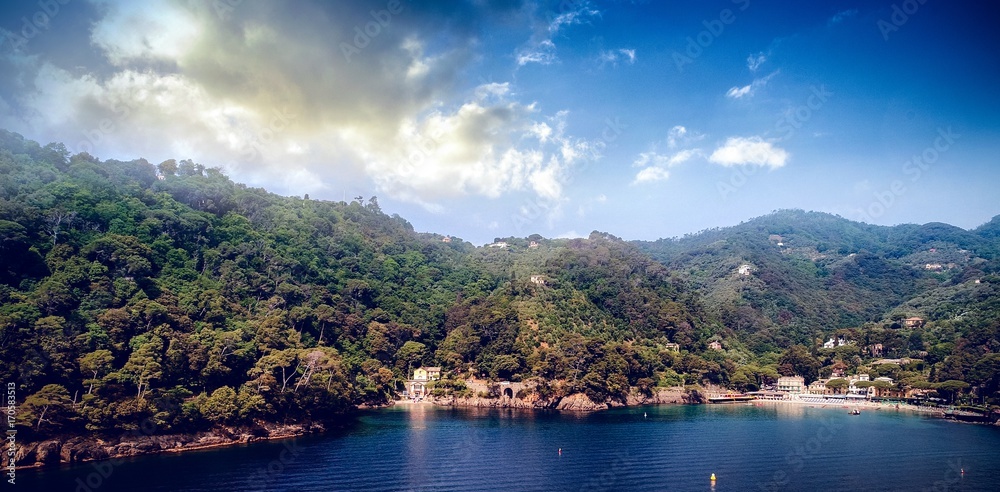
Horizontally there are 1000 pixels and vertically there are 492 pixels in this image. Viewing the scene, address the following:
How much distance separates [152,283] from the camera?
202ft

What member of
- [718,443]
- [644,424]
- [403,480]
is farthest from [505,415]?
[403,480]

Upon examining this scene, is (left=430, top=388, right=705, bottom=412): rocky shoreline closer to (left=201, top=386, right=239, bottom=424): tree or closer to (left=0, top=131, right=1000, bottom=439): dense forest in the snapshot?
(left=0, top=131, right=1000, bottom=439): dense forest

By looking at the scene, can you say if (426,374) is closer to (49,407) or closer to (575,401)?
(575,401)

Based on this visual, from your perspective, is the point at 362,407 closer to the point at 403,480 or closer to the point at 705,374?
the point at 403,480

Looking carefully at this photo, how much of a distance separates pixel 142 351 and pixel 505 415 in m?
43.5

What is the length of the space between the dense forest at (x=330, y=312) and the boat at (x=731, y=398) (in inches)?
111

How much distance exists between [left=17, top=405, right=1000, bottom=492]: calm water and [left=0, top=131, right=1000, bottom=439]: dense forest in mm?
6726

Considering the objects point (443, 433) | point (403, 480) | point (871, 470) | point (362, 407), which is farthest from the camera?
point (362, 407)

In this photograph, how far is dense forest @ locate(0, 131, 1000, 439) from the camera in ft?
163

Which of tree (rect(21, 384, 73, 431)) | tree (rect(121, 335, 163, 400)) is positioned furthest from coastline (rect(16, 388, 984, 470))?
tree (rect(121, 335, 163, 400))

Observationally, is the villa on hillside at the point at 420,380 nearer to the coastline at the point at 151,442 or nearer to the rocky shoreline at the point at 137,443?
the coastline at the point at 151,442

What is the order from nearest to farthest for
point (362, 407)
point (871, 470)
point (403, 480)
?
1. point (403, 480)
2. point (871, 470)
3. point (362, 407)

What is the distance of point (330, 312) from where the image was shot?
278ft

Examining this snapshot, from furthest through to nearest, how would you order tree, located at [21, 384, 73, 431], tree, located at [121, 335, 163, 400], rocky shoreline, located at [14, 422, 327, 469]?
tree, located at [121, 335, 163, 400], rocky shoreline, located at [14, 422, 327, 469], tree, located at [21, 384, 73, 431]
